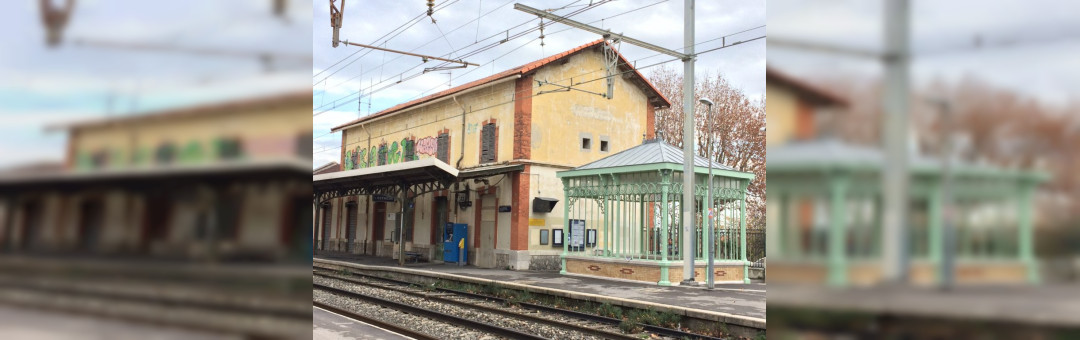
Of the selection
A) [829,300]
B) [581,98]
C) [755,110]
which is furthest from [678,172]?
[829,300]

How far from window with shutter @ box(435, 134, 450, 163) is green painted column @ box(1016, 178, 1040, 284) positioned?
29.1 m

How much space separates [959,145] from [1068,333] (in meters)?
0.24

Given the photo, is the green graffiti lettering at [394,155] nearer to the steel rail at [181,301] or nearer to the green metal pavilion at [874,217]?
the steel rail at [181,301]

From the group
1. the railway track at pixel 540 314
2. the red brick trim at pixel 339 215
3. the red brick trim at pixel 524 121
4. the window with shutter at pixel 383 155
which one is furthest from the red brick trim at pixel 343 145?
the railway track at pixel 540 314

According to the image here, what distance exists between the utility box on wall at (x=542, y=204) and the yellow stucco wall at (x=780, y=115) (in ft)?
79.5

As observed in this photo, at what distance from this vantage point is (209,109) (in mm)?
1155

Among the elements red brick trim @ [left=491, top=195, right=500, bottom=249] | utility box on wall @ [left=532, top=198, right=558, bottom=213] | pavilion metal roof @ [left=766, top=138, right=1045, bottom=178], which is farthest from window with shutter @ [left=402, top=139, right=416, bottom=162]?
pavilion metal roof @ [left=766, top=138, right=1045, bottom=178]

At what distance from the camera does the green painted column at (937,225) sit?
0.86 m

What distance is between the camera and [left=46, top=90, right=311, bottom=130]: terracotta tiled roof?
114cm

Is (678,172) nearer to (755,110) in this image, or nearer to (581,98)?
(581,98)

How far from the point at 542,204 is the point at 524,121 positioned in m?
3.12

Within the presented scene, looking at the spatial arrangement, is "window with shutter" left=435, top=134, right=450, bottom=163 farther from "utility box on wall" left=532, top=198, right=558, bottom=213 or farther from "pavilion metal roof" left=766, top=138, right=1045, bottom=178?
"pavilion metal roof" left=766, top=138, right=1045, bottom=178

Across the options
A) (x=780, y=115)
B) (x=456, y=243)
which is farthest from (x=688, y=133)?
(x=780, y=115)

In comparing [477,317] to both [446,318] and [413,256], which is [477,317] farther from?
[413,256]
